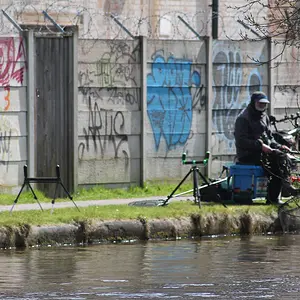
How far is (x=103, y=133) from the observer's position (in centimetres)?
1853

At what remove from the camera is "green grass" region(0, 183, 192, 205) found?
57.5 ft

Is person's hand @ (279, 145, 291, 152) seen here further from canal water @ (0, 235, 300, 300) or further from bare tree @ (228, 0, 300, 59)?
canal water @ (0, 235, 300, 300)

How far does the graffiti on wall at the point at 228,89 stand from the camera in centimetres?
1978

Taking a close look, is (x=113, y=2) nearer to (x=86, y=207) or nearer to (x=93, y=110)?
(x=93, y=110)

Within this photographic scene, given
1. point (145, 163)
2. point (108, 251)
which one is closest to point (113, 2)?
point (145, 163)

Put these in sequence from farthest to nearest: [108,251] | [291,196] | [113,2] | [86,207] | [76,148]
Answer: [113,2]
[76,148]
[291,196]
[86,207]
[108,251]

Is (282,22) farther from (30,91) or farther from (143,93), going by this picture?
(143,93)

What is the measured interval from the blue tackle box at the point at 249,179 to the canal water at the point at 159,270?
5.04 feet

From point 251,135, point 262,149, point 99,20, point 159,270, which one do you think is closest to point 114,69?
point 251,135

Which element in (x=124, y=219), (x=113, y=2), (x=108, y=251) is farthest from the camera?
(x=113, y=2)

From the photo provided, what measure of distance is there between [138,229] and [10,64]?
3.98 metres

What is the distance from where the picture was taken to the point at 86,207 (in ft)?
52.0

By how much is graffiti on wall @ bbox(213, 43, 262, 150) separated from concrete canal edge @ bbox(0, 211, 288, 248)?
4078mm

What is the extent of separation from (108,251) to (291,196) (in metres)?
3.93
